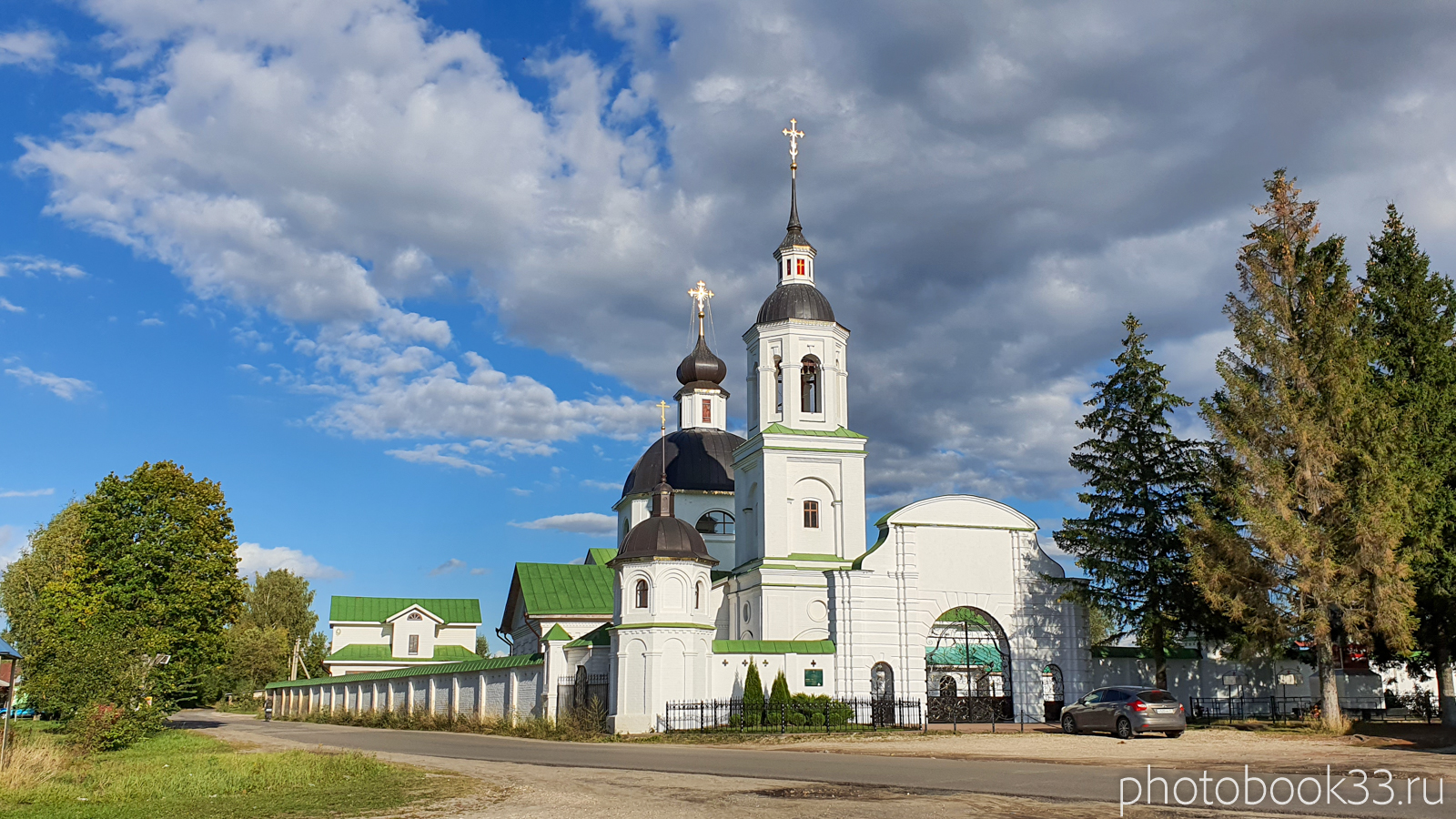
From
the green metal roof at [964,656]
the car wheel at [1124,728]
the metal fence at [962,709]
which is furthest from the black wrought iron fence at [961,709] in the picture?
the car wheel at [1124,728]

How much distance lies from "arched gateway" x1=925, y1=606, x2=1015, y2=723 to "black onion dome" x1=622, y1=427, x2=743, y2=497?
536 inches

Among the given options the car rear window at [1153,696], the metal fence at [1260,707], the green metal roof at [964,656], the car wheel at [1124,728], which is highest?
the green metal roof at [964,656]

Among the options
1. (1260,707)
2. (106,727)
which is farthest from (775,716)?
(106,727)

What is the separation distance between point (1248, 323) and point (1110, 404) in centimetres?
471

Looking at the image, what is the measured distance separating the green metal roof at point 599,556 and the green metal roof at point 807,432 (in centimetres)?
1848

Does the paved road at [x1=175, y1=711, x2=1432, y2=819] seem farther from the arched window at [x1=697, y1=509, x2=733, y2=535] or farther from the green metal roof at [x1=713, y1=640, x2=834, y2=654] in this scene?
the arched window at [x1=697, y1=509, x2=733, y2=535]

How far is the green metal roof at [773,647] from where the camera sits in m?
30.0

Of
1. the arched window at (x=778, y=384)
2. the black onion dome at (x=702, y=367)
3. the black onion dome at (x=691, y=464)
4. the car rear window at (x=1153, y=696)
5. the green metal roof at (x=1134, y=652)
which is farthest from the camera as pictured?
the black onion dome at (x=702, y=367)

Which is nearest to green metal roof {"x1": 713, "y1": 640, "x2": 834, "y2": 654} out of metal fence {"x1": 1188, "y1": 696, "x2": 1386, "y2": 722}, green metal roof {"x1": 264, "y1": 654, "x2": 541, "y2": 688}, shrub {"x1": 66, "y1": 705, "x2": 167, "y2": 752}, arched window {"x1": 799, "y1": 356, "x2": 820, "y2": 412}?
green metal roof {"x1": 264, "y1": 654, "x2": 541, "y2": 688}

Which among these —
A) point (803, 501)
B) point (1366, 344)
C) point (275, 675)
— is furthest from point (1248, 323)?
point (275, 675)

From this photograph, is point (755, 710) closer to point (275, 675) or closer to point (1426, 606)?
point (1426, 606)

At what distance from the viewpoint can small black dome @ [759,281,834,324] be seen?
3681 cm

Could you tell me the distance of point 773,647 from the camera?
30.5m

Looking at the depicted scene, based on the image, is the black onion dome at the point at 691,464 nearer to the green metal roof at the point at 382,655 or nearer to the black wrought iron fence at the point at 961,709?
Result: the black wrought iron fence at the point at 961,709
